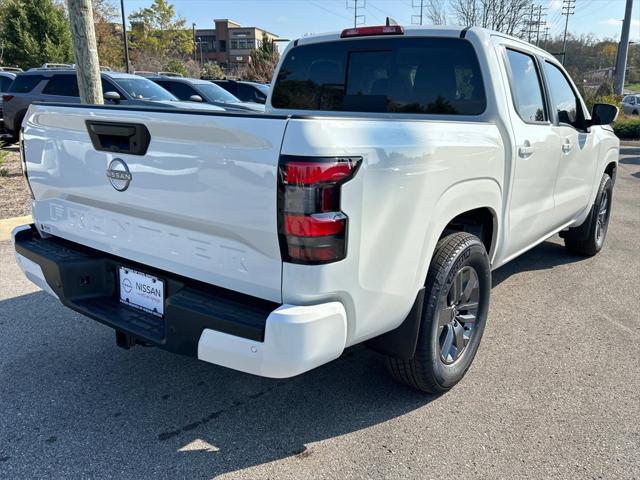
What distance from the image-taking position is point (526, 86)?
12.4 ft

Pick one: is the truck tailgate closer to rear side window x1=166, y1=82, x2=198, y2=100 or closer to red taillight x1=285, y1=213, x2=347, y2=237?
red taillight x1=285, y1=213, x2=347, y2=237

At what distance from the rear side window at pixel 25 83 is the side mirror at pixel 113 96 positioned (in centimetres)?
317

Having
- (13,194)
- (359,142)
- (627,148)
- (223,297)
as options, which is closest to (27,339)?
(223,297)

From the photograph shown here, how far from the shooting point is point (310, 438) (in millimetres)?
2645

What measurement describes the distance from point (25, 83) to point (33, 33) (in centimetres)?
1800

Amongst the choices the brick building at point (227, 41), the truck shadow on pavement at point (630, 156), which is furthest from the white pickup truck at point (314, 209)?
the brick building at point (227, 41)

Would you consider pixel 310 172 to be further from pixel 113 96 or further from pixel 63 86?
pixel 63 86

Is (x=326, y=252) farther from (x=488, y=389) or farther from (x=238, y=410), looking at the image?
(x=488, y=389)

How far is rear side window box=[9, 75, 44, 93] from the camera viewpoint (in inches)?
465

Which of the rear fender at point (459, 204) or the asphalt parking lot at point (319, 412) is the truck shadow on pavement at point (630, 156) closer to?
the asphalt parking lot at point (319, 412)

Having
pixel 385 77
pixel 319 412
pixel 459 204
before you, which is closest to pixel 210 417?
pixel 319 412

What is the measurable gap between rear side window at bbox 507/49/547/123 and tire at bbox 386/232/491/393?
119 centimetres

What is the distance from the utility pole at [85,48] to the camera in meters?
6.52

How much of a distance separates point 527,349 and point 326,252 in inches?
86.1
